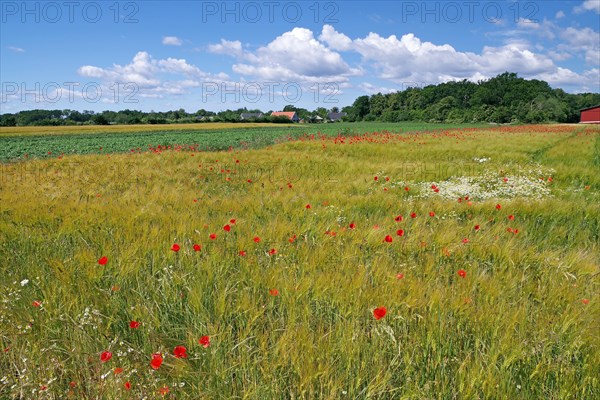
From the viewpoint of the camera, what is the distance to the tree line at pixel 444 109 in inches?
3081

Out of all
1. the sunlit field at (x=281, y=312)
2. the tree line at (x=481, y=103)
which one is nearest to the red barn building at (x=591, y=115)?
the tree line at (x=481, y=103)

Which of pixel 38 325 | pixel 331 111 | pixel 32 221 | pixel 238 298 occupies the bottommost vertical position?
pixel 38 325

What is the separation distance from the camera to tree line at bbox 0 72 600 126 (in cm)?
7825

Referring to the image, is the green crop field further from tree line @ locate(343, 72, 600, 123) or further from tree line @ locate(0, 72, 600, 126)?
tree line @ locate(343, 72, 600, 123)

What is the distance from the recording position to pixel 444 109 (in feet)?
309

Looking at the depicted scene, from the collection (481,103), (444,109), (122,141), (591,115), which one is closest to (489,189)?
(122,141)

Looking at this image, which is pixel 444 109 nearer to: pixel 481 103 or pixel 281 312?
pixel 481 103

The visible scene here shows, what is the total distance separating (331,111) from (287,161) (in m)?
140

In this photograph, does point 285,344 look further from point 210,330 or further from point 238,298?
point 238,298

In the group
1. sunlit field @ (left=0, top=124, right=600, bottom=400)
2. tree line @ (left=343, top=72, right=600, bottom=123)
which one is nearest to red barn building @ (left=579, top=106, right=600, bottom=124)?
tree line @ (left=343, top=72, right=600, bottom=123)

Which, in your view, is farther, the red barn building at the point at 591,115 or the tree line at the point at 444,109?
the tree line at the point at 444,109

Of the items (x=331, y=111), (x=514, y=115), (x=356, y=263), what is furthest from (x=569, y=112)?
(x=356, y=263)

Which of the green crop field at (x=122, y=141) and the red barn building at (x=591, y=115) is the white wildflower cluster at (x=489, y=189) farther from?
the red barn building at (x=591, y=115)

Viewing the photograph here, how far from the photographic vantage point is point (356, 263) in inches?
108
